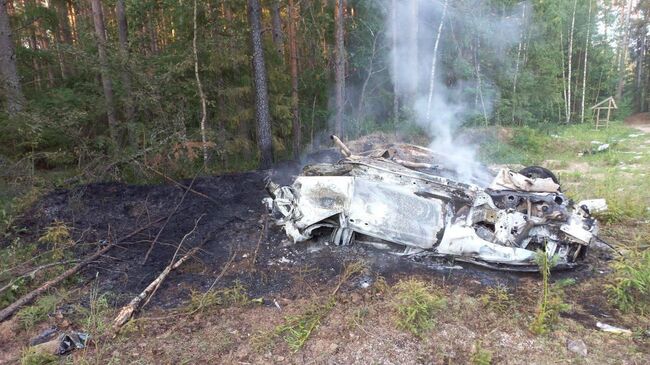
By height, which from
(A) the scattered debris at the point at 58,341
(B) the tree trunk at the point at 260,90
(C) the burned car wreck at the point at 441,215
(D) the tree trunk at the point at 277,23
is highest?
(D) the tree trunk at the point at 277,23

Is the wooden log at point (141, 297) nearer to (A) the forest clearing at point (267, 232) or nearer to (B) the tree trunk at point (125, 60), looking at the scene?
(A) the forest clearing at point (267, 232)

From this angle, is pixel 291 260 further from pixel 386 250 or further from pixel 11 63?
pixel 11 63

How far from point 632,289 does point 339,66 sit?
11.1m

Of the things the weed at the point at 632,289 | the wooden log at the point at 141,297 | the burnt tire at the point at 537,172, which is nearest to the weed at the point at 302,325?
the wooden log at the point at 141,297

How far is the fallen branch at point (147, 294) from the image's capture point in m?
3.63

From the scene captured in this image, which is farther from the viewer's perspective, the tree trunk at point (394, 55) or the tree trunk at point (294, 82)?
the tree trunk at point (394, 55)

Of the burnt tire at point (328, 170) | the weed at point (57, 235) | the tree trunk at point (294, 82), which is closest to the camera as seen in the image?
the burnt tire at point (328, 170)

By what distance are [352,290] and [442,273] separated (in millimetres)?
1204

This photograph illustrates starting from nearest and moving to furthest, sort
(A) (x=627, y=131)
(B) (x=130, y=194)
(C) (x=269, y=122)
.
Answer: (B) (x=130, y=194)
(C) (x=269, y=122)
(A) (x=627, y=131)

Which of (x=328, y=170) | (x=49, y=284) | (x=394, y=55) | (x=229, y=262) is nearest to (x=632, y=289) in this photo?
(x=328, y=170)

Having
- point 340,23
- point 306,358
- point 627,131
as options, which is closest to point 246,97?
point 340,23

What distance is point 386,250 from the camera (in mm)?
5082

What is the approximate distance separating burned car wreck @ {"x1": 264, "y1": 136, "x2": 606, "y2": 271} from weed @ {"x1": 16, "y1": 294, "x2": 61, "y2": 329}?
283cm

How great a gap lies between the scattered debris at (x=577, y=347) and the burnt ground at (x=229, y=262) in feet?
1.25
